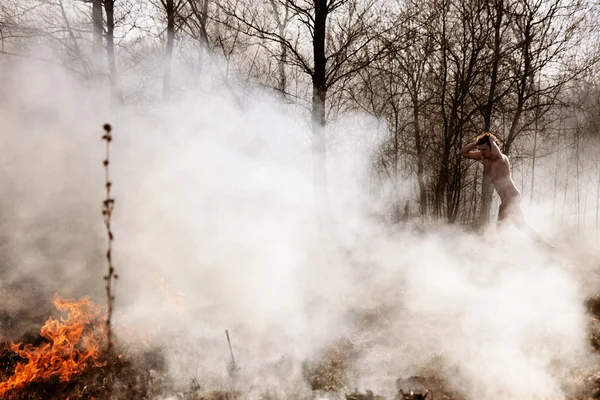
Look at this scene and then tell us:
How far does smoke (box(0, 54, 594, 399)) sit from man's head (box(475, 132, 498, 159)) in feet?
5.36

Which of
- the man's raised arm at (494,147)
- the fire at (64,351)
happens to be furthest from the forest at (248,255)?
the man's raised arm at (494,147)

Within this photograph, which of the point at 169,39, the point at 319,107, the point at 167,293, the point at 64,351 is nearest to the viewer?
the point at 64,351

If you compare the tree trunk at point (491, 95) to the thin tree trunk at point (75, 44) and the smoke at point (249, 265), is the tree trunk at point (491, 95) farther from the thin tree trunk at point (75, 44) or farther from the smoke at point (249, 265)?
the thin tree trunk at point (75, 44)

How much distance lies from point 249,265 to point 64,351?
279 centimetres

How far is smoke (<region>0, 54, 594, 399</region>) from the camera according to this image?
4148 millimetres

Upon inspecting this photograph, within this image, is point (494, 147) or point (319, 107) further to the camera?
point (319, 107)

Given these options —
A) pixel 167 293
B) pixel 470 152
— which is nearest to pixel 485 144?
pixel 470 152

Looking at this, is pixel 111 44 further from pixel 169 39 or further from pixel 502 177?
pixel 502 177

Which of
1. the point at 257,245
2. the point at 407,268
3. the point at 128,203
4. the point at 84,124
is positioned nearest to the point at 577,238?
the point at 407,268

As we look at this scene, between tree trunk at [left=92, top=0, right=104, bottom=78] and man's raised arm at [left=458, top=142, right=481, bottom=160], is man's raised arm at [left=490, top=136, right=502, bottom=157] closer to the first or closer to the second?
man's raised arm at [left=458, top=142, right=481, bottom=160]

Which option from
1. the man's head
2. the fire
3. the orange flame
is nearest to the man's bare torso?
the man's head

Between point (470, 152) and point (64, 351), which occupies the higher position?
point (470, 152)

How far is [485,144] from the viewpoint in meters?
6.18

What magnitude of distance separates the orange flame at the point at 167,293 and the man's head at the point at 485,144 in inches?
210
